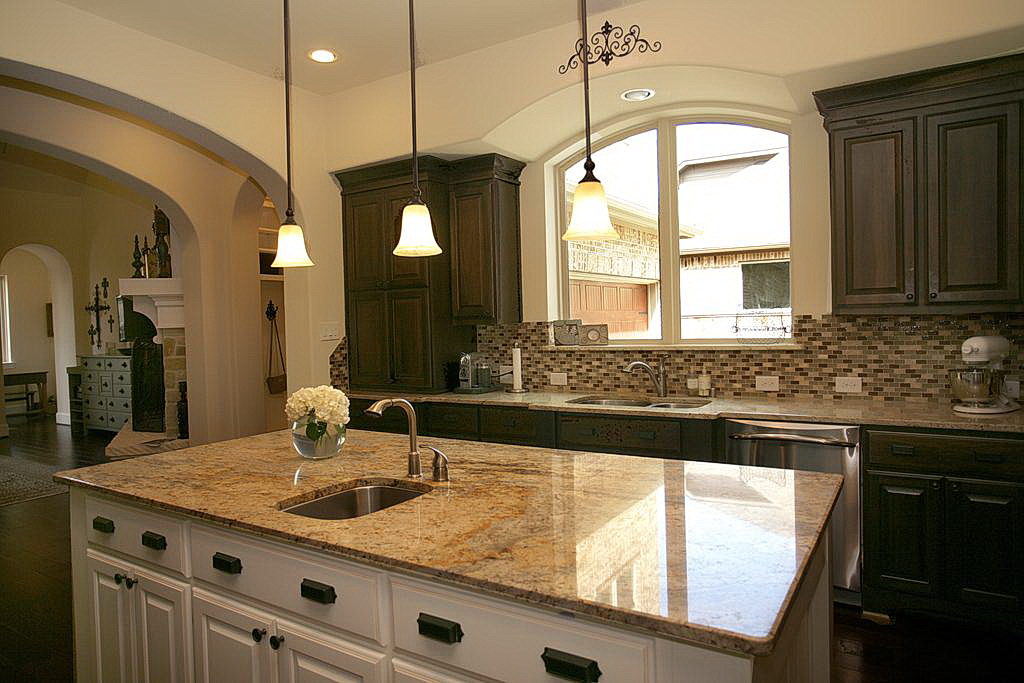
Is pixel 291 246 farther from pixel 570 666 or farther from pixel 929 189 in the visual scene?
pixel 929 189

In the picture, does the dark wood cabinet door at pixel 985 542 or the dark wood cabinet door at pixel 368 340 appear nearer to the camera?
the dark wood cabinet door at pixel 985 542

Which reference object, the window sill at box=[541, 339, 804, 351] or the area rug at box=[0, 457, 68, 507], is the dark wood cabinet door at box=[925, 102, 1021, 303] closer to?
the window sill at box=[541, 339, 804, 351]

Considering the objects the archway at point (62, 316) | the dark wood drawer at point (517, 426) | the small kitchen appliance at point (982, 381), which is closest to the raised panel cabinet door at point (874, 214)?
the small kitchen appliance at point (982, 381)

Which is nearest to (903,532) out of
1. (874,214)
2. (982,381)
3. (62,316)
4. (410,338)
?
(982,381)

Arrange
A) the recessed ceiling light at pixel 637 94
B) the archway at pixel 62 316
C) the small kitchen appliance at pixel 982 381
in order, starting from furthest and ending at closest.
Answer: the archway at pixel 62 316, the recessed ceiling light at pixel 637 94, the small kitchen appliance at pixel 982 381

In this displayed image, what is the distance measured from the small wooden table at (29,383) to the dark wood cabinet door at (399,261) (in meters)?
9.03

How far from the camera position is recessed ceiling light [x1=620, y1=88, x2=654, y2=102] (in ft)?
13.3

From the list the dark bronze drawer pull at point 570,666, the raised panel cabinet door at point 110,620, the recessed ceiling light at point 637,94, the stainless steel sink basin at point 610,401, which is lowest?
the raised panel cabinet door at point 110,620

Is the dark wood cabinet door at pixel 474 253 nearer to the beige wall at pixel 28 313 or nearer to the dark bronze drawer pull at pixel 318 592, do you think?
the dark bronze drawer pull at pixel 318 592

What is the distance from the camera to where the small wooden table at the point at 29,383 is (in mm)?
10492

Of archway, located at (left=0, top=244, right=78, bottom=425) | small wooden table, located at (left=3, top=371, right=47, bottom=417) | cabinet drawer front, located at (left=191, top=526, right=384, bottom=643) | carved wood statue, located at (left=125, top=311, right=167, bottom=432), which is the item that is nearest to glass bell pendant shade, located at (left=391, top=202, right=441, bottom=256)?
cabinet drawer front, located at (left=191, top=526, right=384, bottom=643)

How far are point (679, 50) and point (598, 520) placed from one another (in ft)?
9.16

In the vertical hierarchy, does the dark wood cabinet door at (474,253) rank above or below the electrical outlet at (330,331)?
above

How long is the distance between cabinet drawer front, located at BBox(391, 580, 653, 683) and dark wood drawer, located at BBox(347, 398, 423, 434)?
2.92m
